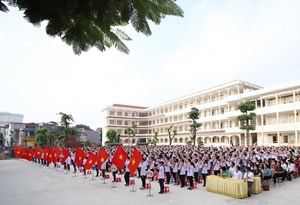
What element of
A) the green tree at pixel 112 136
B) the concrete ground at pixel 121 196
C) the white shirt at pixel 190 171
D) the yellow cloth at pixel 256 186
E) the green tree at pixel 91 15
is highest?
the green tree at pixel 91 15

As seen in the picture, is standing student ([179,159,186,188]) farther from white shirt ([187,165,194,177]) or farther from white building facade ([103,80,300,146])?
white building facade ([103,80,300,146])

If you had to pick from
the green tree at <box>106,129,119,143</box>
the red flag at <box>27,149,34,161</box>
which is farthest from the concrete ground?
the green tree at <box>106,129,119,143</box>

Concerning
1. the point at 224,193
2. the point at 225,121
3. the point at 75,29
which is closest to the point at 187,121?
the point at 225,121

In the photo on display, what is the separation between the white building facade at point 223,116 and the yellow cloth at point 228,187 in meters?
24.7

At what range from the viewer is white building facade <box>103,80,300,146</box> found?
1312 inches

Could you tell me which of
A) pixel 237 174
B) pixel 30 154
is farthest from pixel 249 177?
pixel 30 154

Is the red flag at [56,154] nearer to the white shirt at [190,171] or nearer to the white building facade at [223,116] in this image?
the white shirt at [190,171]

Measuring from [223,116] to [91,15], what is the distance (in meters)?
43.1

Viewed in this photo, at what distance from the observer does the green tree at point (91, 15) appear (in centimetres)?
191

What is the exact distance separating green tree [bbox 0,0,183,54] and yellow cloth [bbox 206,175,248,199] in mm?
9844

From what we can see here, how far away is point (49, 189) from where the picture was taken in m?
13.2

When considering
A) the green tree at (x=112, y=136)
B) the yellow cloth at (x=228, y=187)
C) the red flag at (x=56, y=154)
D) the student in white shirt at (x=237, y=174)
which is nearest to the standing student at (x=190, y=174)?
the yellow cloth at (x=228, y=187)

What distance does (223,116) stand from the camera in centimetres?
4306

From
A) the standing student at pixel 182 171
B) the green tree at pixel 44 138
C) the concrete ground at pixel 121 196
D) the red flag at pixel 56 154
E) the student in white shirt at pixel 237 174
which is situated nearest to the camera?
the concrete ground at pixel 121 196
